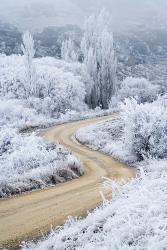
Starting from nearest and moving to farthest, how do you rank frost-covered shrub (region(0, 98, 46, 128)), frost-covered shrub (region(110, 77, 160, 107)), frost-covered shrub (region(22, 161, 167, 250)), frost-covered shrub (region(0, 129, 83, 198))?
1. frost-covered shrub (region(22, 161, 167, 250))
2. frost-covered shrub (region(0, 129, 83, 198))
3. frost-covered shrub (region(0, 98, 46, 128))
4. frost-covered shrub (region(110, 77, 160, 107))

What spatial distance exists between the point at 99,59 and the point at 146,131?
38988 mm

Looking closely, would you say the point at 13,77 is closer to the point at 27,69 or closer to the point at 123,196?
the point at 27,69

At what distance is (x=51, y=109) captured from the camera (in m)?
55.6

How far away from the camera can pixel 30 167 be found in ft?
62.6

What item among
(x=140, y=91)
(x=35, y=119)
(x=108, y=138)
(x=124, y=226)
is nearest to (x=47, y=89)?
(x=35, y=119)

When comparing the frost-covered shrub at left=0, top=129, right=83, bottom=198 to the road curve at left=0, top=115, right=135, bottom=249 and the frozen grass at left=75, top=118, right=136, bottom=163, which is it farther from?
the frozen grass at left=75, top=118, right=136, bottom=163

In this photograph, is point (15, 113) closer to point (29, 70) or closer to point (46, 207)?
point (29, 70)

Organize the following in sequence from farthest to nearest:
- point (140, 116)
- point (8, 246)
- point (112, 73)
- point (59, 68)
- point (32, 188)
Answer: point (59, 68) → point (112, 73) → point (140, 116) → point (32, 188) → point (8, 246)

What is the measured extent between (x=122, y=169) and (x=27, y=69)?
35.5 metres

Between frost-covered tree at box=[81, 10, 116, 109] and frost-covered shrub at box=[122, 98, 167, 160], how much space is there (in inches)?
1412

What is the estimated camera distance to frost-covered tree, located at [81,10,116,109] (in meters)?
59.4

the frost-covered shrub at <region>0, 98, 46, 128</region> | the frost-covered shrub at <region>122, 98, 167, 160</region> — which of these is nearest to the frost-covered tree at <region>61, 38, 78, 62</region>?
the frost-covered shrub at <region>0, 98, 46, 128</region>

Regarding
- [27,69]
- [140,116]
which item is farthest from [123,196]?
[27,69]

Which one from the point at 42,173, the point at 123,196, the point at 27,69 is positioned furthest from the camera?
the point at 27,69
